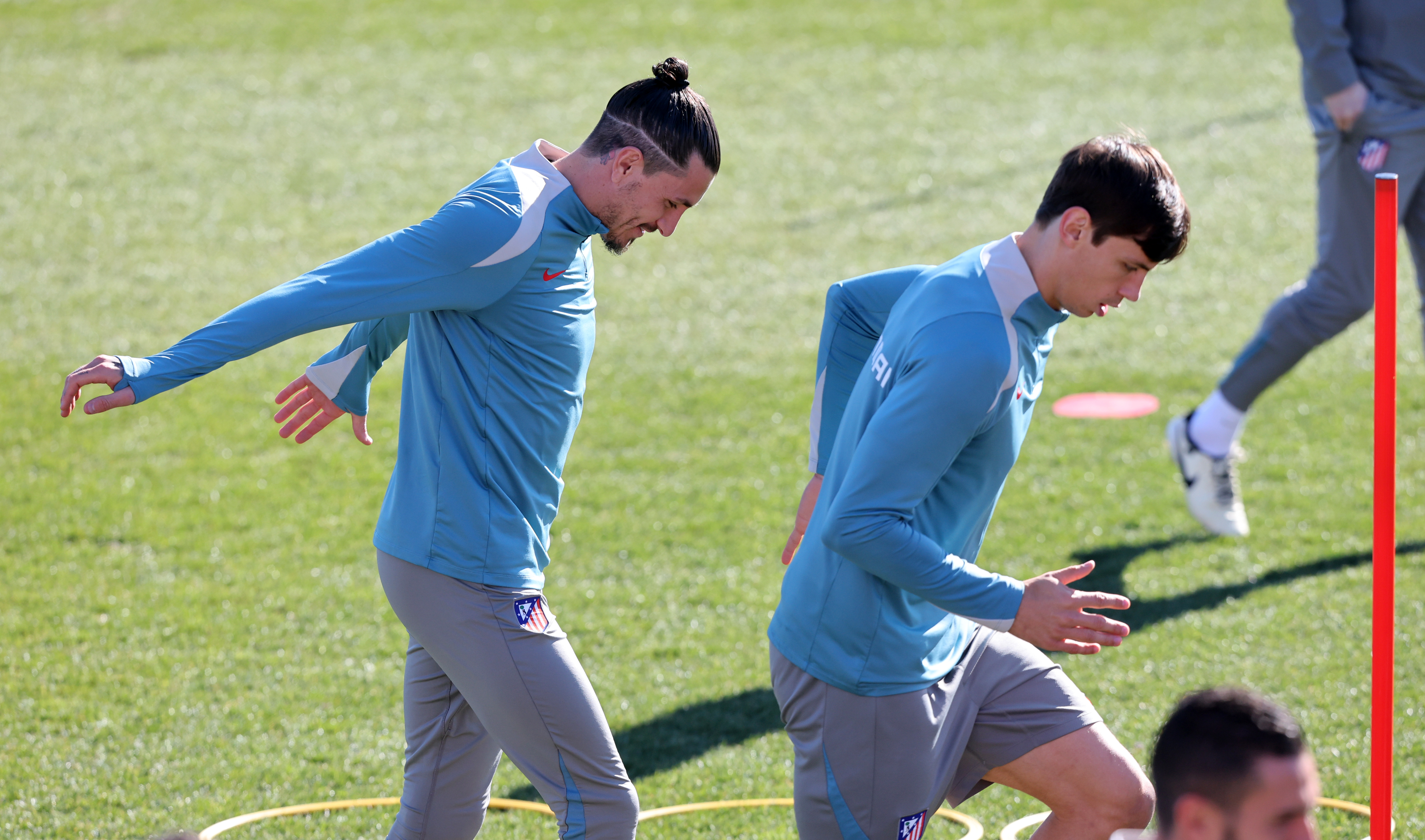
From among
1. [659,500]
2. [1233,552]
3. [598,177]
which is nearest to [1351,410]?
[1233,552]

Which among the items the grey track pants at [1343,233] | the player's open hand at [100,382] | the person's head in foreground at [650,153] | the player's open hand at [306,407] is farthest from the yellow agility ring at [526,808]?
the grey track pants at [1343,233]

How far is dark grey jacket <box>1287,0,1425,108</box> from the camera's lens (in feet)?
22.4

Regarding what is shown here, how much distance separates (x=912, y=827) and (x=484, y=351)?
5.34 feet

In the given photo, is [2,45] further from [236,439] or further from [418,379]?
[418,379]

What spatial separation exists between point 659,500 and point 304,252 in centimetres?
531

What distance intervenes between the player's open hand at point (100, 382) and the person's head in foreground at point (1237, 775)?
2.36 meters

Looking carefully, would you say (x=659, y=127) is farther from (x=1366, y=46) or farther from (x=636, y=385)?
(x=636, y=385)

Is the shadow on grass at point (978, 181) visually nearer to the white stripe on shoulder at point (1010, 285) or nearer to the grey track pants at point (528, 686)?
the grey track pants at point (528, 686)

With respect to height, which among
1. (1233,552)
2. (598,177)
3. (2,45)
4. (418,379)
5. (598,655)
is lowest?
(1233,552)

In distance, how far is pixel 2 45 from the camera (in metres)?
16.9

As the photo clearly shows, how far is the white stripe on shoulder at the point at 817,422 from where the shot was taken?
13.2 feet

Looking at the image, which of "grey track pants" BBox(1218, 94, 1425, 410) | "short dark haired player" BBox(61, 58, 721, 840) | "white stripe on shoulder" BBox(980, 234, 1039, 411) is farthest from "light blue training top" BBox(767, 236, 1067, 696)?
"grey track pants" BBox(1218, 94, 1425, 410)

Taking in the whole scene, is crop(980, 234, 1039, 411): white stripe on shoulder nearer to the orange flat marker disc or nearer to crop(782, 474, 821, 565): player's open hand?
crop(782, 474, 821, 565): player's open hand

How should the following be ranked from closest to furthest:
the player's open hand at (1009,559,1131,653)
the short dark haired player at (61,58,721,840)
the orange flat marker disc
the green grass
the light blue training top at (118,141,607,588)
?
the player's open hand at (1009,559,1131,653), the light blue training top at (118,141,607,588), the short dark haired player at (61,58,721,840), the green grass, the orange flat marker disc
